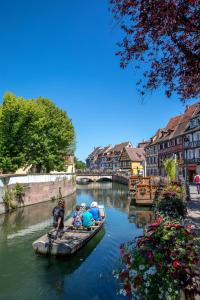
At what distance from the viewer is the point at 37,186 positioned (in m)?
28.3

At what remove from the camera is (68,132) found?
39.4 m

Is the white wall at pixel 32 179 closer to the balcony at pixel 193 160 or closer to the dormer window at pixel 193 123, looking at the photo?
the balcony at pixel 193 160

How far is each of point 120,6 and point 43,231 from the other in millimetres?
14128

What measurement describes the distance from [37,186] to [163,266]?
84.6ft

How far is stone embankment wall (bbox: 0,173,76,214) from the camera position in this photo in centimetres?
2273

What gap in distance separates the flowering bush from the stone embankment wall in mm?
19113

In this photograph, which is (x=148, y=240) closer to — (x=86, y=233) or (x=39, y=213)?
(x=86, y=233)

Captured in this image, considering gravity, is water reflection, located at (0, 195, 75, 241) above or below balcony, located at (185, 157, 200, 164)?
below

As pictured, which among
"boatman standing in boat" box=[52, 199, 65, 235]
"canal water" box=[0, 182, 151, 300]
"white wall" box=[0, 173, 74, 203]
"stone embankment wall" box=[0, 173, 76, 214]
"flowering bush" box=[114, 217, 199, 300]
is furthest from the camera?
"white wall" box=[0, 173, 74, 203]

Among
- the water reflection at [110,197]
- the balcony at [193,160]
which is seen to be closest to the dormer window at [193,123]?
the balcony at [193,160]

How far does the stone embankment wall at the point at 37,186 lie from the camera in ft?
74.6

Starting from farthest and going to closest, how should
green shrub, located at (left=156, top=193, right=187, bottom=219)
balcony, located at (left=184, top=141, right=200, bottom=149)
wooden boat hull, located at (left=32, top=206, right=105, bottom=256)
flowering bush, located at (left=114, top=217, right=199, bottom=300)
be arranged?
balcony, located at (left=184, top=141, right=200, bottom=149) → wooden boat hull, located at (left=32, top=206, right=105, bottom=256) → green shrub, located at (left=156, top=193, right=187, bottom=219) → flowering bush, located at (left=114, top=217, right=199, bottom=300)

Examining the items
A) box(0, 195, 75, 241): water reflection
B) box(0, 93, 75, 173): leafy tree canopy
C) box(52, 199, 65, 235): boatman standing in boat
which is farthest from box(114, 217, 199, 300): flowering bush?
box(0, 93, 75, 173): leafy tree canopy

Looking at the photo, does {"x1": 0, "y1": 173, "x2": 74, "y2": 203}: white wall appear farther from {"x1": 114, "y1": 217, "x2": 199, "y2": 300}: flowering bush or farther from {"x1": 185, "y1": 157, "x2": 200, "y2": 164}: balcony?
{"x1": 114, "y1": 217, "x2": 199, "y2": 300}: flowering bush
